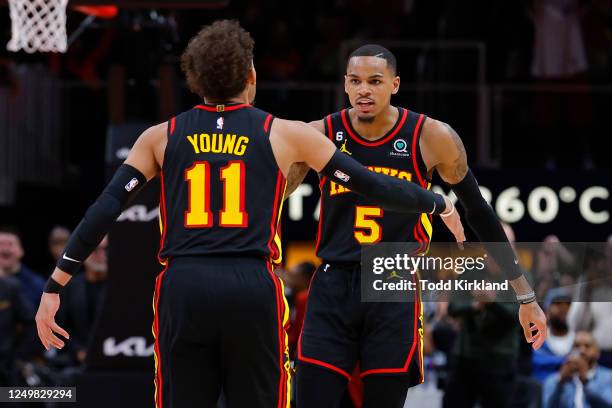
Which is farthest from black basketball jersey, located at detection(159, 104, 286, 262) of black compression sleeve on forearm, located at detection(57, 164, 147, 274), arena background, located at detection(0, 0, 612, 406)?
arena background, located at detection(0, 0, 612, 406)

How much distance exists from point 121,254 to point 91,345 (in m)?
0.75

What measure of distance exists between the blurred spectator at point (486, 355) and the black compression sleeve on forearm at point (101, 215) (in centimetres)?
515

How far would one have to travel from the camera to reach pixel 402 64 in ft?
46.0

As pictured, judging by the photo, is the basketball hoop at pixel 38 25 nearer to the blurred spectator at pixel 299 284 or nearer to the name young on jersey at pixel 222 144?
the blurred spectator at pixel 299 284

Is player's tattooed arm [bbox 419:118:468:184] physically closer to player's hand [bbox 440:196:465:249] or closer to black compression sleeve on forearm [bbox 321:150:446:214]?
player's hand [bbox 440:196:465:249]

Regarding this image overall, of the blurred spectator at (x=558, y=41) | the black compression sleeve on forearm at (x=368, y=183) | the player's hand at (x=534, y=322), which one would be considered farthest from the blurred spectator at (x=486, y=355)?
the blurred spectator at (x=558, y=41)

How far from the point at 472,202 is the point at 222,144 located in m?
1.70

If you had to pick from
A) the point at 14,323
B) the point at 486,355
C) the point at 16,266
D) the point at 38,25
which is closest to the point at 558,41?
the point at 486,355

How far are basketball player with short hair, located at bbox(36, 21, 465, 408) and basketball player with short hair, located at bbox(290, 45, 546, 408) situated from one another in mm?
967

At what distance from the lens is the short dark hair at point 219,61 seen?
16.1 ft

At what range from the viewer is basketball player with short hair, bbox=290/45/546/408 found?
19.4ft

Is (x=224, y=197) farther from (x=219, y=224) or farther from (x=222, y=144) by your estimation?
(x=222, y=144)

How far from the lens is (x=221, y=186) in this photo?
4836 mm

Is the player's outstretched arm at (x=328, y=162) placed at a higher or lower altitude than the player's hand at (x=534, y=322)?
higher
